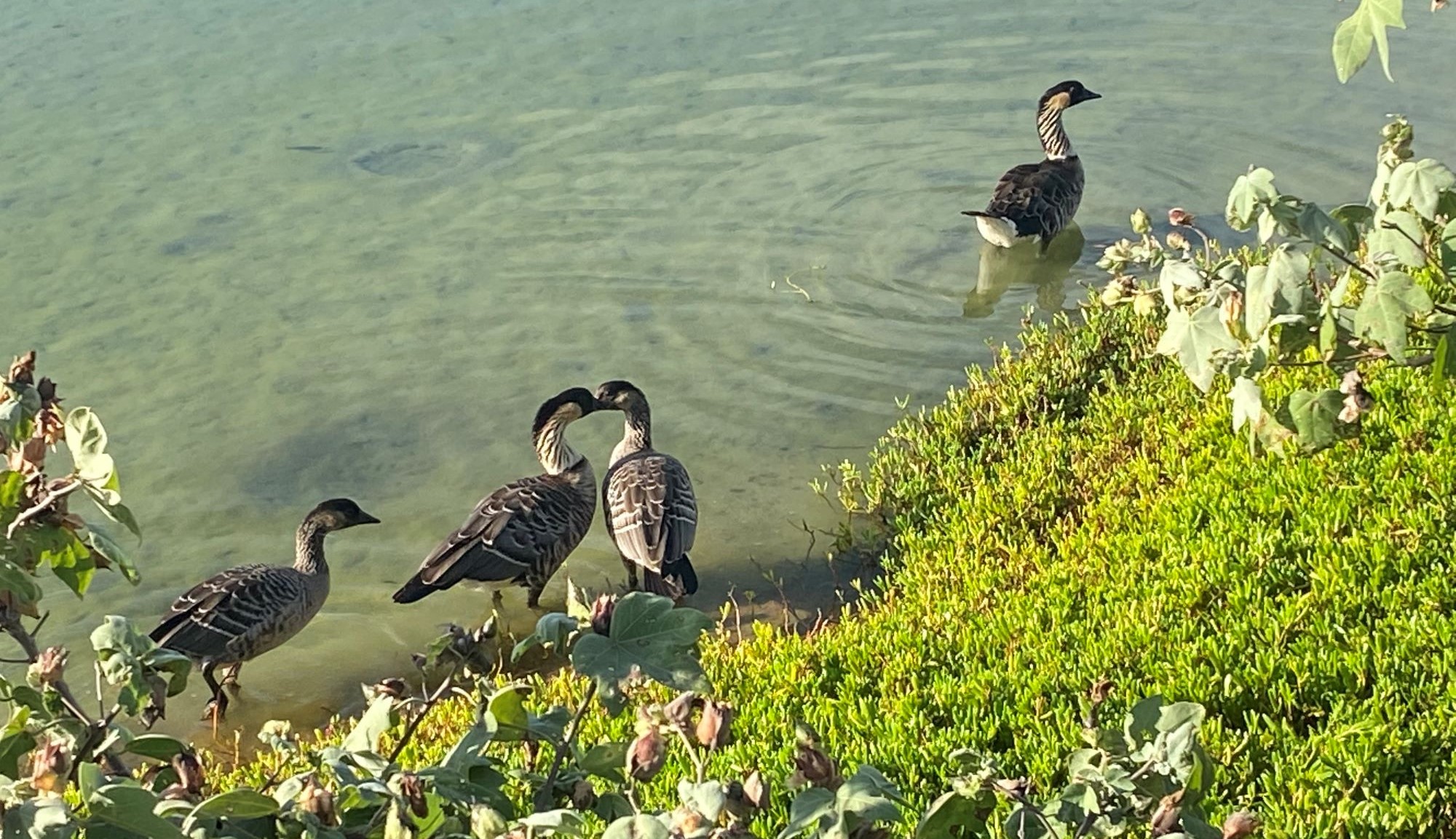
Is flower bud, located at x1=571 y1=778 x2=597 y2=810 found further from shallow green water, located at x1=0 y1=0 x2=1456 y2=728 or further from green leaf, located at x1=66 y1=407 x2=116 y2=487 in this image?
shallow green water, located at x1=0 y1=0 x2=1456 y2=728

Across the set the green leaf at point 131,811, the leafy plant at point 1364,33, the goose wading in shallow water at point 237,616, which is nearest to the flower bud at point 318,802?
the green leaf at point 131,811

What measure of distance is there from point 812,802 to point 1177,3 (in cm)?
1639

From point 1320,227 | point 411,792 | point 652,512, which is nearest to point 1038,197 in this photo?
point 652,512

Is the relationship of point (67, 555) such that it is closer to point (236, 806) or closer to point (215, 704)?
point (236, 806)

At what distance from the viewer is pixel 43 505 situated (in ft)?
10.6

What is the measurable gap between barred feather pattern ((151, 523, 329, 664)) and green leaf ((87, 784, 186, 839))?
16.9 feet

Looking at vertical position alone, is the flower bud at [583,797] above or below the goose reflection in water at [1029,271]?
above

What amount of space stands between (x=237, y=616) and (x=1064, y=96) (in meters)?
8.46

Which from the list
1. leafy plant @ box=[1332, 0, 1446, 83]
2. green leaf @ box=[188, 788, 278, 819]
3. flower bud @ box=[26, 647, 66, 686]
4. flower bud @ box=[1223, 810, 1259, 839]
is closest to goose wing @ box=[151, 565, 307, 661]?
flower bud @ box=[26, 647, 66, 686]

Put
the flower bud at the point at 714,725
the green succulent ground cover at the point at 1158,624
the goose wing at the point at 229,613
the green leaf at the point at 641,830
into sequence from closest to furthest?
the green leaf at the point at 641,830, the flower bud at the point at 714,725, the green succulent ground cover at the point at 1158,624, the goose wing at the point at 229,613

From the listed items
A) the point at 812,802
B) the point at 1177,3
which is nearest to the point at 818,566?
the point at 812,802

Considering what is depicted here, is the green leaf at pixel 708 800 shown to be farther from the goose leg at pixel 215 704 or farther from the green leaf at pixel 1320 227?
the goose leg at pixel 215 704

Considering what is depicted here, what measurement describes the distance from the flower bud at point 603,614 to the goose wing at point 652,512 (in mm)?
5290

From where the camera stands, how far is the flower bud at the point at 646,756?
9.04ft
